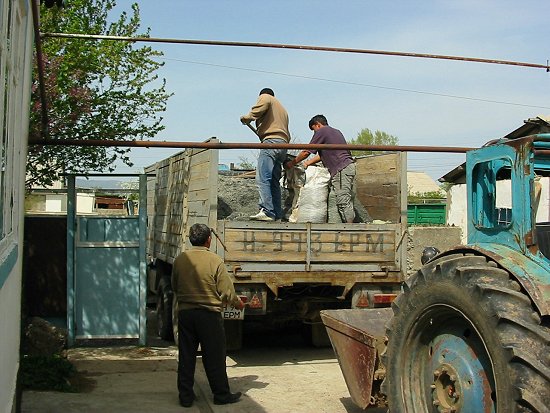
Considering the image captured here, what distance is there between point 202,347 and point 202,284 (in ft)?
1.93

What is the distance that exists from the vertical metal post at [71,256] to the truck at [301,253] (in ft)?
4.10

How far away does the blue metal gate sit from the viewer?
882cm

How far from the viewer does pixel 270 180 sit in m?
8.56

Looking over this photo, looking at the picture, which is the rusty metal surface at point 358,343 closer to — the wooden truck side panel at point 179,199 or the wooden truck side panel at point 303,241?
the wooden truck side panel at point 303,241

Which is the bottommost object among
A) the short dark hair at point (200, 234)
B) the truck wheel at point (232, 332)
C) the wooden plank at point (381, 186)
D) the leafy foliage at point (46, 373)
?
the leafy foliage at point (46, 373)

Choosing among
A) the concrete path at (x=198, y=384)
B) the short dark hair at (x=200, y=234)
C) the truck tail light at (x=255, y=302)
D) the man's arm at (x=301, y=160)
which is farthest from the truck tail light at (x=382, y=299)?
Answer: the short dark hair at (x=200, y=234)

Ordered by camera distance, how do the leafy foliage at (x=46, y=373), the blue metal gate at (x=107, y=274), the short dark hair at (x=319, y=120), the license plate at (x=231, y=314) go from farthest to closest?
the short dark hair at (x=319, y=120)
the blue metal gate at (x=107, y=274)
the license plate at (x=231, y=314)
the leafy foliage at (x=46, y=373)

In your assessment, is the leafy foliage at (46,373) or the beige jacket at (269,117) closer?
the leafy foliage at (46,373)

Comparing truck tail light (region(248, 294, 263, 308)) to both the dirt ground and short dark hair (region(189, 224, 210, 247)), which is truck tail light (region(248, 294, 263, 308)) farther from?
short dark hair (region(189, 224, 210, 247))

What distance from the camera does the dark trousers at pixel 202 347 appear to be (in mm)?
6453

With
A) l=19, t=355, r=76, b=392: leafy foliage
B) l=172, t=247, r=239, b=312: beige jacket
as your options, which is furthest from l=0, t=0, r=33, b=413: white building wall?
l=19, t=355, r=76, b=392: leafy foliage

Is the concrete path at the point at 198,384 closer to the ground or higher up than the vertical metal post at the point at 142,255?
closer to the ground

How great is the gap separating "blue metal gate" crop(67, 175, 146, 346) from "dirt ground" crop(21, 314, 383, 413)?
30 centimetres

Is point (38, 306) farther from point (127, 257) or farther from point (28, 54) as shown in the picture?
point (28, 54)
